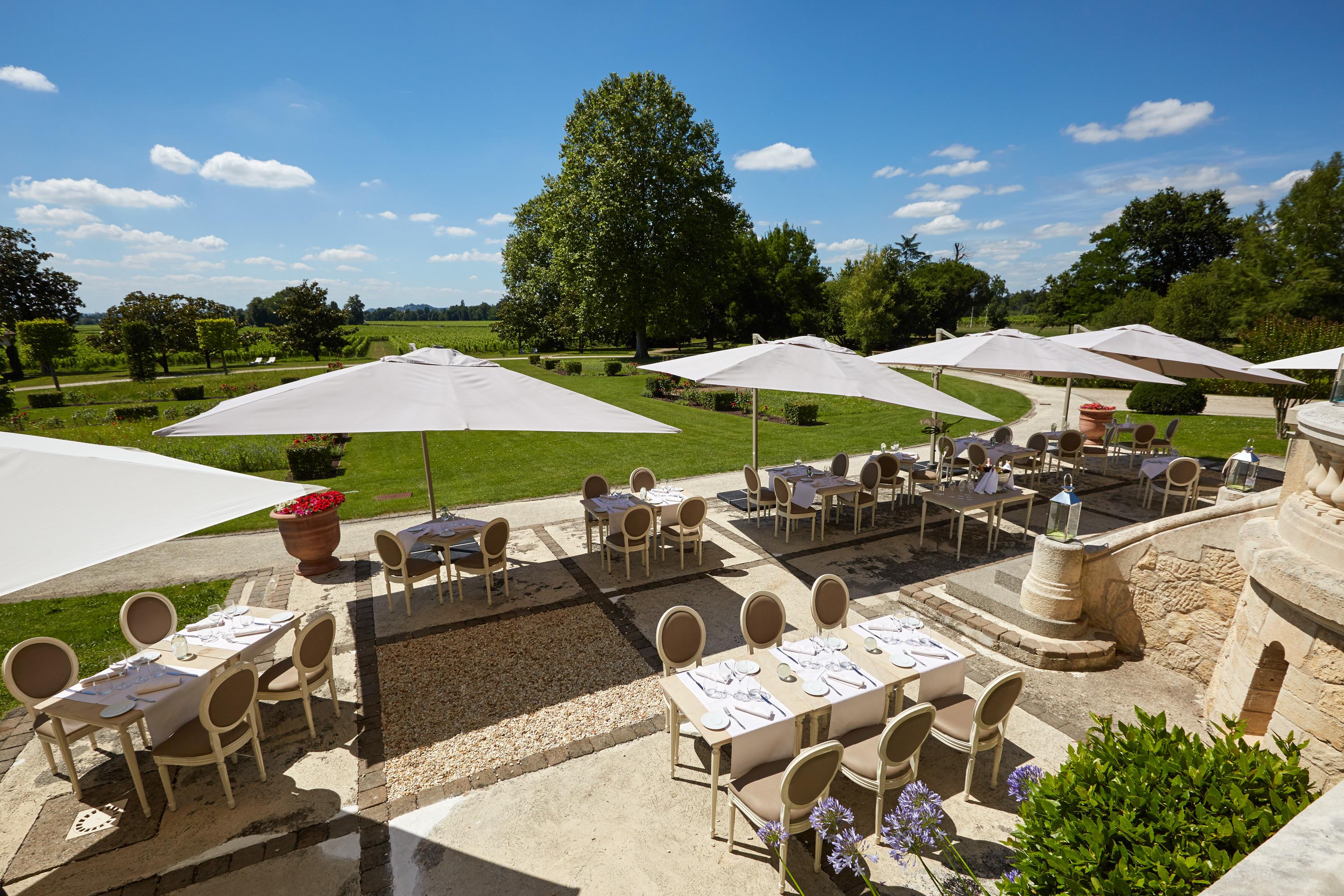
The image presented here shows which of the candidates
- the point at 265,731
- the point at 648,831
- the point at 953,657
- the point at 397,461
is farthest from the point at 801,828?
the point at 397,461

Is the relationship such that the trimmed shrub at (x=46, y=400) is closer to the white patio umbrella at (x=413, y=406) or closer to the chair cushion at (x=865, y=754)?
the white patio umbrella at (x=413, y=406)

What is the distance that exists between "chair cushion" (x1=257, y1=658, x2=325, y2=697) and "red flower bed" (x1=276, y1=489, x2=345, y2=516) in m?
3.13

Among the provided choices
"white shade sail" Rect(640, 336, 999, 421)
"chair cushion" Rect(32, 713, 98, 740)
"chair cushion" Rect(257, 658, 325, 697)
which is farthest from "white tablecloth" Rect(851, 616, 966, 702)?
"chair cushion" Rect(32, 713, 98, 740)

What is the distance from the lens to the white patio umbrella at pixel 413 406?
6.01 m

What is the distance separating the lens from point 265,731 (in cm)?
558

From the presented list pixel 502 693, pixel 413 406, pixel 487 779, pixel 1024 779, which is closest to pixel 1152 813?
pixel 1024 779

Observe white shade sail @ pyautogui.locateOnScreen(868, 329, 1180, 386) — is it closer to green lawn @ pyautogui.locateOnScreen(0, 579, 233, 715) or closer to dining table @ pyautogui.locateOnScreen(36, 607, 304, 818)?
dining table @ pyautogui.locateOnScreen(36, 607, 304, 818)

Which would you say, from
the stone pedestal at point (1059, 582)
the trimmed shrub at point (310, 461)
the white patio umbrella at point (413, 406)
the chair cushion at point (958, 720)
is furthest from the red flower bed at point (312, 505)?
the stone pedestal at point (1059, 582)

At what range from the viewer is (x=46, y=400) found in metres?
29.8

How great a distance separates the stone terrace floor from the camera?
13.3 feet

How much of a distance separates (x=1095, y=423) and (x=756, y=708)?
51.6 feet

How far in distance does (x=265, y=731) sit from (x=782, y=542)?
756cm

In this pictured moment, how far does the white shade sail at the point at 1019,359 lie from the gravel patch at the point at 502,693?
715cm

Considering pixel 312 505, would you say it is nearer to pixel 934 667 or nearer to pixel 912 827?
pixel 934 667
